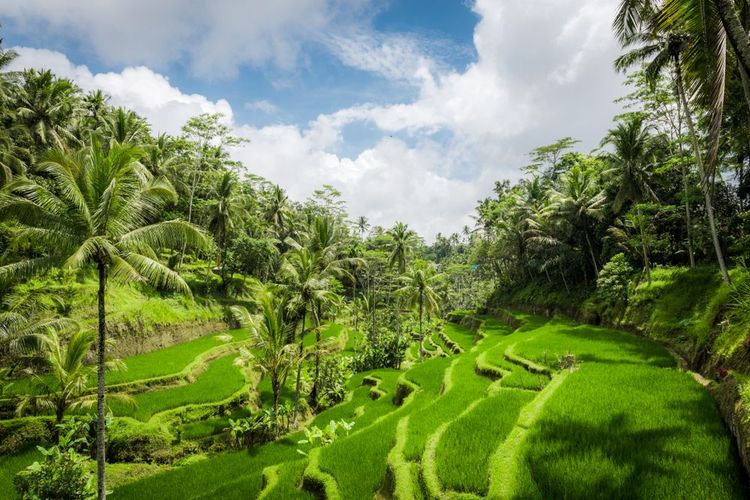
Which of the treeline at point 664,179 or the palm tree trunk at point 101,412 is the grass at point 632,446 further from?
the palm tree trunk at point 101,412

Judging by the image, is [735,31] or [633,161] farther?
[633,161]

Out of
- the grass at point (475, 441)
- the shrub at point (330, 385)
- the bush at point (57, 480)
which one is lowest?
the shrub at point (330, 385)

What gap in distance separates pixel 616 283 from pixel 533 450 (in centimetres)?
1939

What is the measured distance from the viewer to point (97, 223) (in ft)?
31.0

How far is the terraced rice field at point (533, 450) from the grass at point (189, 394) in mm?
4473

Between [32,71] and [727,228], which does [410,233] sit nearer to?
[727,228]

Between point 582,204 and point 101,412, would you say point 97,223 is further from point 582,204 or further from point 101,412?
point 582,204

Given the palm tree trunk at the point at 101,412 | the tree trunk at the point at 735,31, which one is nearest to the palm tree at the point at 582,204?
the tree trunk at the point at 735,31

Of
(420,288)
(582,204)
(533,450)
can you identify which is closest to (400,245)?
(420,288)

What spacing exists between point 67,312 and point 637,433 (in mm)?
26987

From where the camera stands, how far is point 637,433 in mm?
6641

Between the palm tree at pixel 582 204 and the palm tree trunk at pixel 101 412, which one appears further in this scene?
the palm tree at pixel 582 204

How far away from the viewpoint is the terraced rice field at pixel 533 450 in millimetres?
5492

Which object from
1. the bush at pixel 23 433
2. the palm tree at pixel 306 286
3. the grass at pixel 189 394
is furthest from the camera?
the palm tree at pixel 306 286
